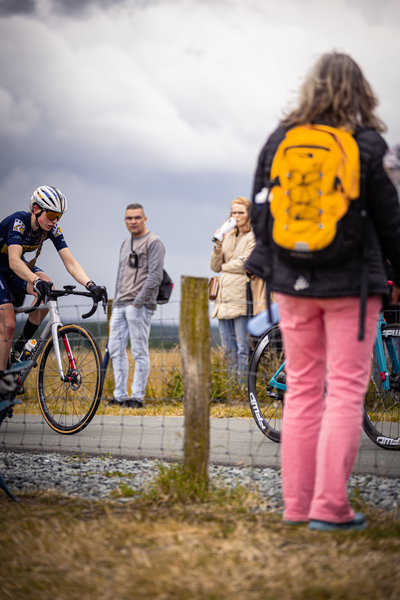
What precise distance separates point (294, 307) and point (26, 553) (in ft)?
4.71

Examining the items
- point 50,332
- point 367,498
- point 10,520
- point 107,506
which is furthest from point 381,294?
point 50,332

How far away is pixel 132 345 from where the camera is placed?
261 inches

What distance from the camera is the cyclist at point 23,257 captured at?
14.9 ft

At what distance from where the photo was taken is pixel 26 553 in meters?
2.18

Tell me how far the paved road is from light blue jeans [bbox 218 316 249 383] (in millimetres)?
518

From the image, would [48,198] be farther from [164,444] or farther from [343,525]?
[343,525]

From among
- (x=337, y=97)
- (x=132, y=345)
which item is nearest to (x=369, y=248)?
(x=337, y=97)

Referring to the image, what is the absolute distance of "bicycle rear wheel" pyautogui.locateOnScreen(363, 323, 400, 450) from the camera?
3.86 meters

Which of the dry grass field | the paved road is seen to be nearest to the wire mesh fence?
the paved road

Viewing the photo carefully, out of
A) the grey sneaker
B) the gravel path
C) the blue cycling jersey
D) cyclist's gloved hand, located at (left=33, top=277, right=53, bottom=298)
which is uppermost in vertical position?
the blue cycling jersey

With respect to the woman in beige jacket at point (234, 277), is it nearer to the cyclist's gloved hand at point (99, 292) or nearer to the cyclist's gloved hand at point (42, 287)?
the cyclist's gloved hand at point (99, 292)

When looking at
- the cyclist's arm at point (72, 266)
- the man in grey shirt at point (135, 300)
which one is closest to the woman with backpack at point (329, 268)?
the cyclist's arm at point (72, 266)

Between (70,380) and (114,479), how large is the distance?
1.39 metres

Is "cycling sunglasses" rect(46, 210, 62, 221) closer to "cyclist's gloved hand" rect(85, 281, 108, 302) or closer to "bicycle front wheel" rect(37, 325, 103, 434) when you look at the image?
"cyclist's gloved hand" rect(85, 281, 108, 302)
